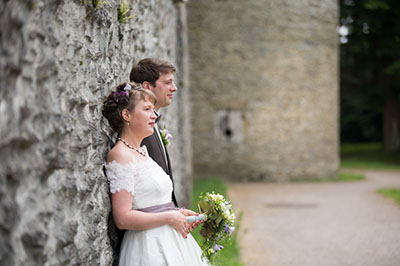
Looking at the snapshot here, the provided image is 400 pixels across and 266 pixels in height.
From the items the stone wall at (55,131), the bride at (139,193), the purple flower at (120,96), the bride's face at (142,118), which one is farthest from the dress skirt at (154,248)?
the purple flower at (120,96)

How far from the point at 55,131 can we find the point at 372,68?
69.5 ft

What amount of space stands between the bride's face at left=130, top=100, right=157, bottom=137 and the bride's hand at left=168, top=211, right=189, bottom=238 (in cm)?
42

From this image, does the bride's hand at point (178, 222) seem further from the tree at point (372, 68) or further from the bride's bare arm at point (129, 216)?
the tree at point (372, 68)

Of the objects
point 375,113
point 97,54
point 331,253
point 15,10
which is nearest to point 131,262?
point 97,54

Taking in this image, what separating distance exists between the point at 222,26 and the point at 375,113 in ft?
38.5

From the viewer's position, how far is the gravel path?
515 cm

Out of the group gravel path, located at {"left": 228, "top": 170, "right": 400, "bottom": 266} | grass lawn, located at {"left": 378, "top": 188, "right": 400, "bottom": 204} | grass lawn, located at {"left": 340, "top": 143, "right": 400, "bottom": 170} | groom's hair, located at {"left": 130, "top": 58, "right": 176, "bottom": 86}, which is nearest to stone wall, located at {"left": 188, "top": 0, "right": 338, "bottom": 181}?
gravel path, located at {"left": 228, "top": 170, "right": 400, "bottom": 266}

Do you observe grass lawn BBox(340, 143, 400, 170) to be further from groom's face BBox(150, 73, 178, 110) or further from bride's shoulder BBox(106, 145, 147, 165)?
bride's shoulder BBox(106, 145, 147, 165)

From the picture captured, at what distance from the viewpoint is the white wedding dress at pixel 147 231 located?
6.81 ft

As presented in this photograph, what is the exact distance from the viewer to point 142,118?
2170 millimetres

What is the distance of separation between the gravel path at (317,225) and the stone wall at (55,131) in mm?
3164

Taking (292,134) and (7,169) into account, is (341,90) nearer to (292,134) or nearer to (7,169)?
(292,134)

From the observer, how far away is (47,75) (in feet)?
4.93

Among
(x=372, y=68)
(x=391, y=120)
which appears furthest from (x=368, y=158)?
(x=372, y=68)
